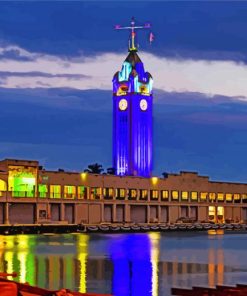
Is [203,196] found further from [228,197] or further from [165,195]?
[165,195]

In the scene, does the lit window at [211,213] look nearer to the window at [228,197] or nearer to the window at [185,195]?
the window at [228,197]

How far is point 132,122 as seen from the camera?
18050cm

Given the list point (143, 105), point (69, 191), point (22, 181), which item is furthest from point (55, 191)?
point (143, 105)

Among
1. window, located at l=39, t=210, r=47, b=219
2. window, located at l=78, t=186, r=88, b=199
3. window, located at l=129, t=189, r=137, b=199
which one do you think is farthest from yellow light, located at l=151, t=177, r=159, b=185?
window, located at l=39, t=210, r=47, b=219

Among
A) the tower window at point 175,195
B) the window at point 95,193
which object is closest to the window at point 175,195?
the tower window at point 175,195

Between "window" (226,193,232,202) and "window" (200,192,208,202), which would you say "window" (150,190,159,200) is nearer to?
"window" (200,192,208,202)

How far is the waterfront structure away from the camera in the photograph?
137 meters

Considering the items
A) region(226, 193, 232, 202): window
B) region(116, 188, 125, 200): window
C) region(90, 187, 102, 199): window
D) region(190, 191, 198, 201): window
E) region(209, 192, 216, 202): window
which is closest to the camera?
region(90, 187, 102, 199): window

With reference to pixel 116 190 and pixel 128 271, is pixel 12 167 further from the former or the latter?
pixel 128 271

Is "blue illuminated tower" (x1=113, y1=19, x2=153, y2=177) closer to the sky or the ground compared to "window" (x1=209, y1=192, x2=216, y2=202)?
closer to the sky

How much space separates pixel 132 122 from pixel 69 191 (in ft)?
119

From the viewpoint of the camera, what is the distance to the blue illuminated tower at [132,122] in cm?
17788

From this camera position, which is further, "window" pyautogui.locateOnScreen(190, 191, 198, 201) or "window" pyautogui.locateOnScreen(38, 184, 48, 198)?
"window" pyautogui.locateOnScreen(190, 191, 198, 201)

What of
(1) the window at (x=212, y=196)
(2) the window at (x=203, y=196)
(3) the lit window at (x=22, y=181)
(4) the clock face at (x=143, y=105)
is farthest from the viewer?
(4) the clock face at (x=143, y=105)
